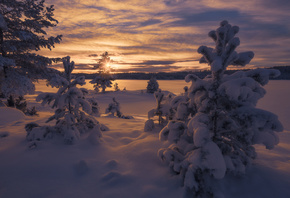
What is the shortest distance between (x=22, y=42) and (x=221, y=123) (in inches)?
495

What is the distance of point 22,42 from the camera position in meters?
10.5

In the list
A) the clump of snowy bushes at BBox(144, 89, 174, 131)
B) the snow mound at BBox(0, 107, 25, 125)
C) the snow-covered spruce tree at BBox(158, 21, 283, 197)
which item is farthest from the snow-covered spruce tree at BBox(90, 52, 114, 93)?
the snow-covered spruce tree at BBox(158, 21, 283, 197)

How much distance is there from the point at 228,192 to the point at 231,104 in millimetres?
1439

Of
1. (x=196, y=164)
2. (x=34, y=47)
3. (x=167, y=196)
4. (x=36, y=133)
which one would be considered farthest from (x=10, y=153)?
(x=34, y=47)

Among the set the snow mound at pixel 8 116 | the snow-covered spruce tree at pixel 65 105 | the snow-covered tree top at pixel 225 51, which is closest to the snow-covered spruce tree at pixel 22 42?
Result: the snow mound at pixel 8 116

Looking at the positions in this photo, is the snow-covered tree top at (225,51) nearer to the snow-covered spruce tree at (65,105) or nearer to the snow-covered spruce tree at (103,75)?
the snow-covered spruce tree at (65,105)

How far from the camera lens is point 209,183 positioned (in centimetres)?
243

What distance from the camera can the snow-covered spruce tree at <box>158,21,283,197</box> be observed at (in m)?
2.35

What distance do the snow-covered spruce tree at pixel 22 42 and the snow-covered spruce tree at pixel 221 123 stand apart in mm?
10730

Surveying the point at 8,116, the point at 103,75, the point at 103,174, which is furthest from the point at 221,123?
the point at 103,75

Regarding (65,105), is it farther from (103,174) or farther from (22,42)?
(22,42)

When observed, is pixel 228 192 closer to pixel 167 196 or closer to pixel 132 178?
pixel 167 196

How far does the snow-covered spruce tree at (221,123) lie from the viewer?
235cm

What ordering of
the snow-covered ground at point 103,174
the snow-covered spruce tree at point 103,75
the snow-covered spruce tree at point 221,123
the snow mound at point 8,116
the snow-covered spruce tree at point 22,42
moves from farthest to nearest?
the snow-covered spruce tree at point 103,75
the snow-covered spruce tree at point 22,42
the snow mound at point 8,116
the snow-covered ground at point 103,174
the snow-covered spruce tree at point 221,123
